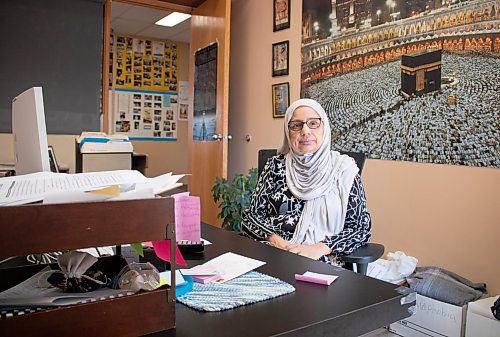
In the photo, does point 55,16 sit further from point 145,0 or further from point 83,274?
point 83,274

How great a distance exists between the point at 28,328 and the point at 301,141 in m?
1.55

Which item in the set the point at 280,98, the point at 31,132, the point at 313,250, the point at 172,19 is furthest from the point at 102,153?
the point at 172,19

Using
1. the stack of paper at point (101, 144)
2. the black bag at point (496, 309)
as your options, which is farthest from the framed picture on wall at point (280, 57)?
the black bag at point (496, 309)

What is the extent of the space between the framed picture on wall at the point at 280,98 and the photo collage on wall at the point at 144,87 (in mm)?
3296

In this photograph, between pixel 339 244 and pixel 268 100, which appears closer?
pixel 339 244

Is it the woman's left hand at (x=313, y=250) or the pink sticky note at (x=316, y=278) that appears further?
the woman's left hand at (x=313, y=250)

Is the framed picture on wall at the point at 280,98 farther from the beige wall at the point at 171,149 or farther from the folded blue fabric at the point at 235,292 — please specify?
the beige wall at the point at 171,149

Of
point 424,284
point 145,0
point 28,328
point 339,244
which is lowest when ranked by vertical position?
point 424,284

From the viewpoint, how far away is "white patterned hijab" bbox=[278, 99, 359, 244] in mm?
1812

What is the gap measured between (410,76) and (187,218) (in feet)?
7.01

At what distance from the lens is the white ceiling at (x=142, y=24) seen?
202 inches

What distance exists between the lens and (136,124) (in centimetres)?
648

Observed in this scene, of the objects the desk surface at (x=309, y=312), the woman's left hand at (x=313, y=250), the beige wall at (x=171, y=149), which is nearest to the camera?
the desk surface at (x=309, y=312)

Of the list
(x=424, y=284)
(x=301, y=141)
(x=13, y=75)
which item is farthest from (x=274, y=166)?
(x=13, y=75)
